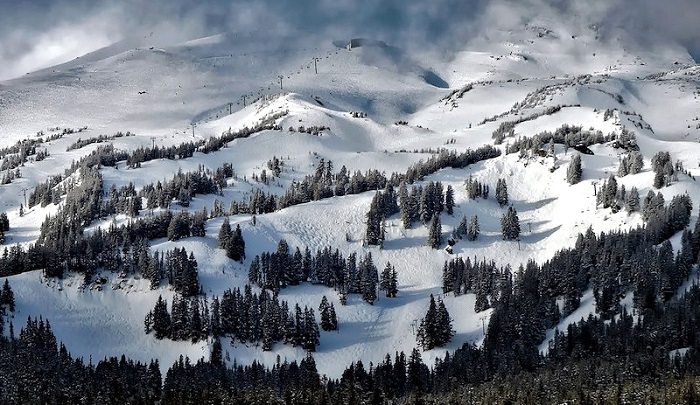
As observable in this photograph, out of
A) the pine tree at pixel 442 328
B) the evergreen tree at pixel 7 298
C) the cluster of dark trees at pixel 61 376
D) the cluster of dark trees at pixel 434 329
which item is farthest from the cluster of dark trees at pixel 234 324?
the evergreen tree at pixel 7 298

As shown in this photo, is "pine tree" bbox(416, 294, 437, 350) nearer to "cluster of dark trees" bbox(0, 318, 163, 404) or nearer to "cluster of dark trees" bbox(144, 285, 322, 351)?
"cluster of dark trees" bbox(144, 285, 322, 351)

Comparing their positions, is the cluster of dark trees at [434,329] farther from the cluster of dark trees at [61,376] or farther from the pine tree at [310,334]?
the cluster of dark trees at [61,376]

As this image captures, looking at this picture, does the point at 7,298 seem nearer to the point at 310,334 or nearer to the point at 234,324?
the point at 234,324

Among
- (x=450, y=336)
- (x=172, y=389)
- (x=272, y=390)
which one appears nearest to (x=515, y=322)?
(x=450, y=336)

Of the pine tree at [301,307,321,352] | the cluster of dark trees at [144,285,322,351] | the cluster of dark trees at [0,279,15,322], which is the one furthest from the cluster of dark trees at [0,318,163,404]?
the pine tree at [301,307,321,352]

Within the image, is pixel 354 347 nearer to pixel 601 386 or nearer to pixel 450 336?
pixel 450 336
